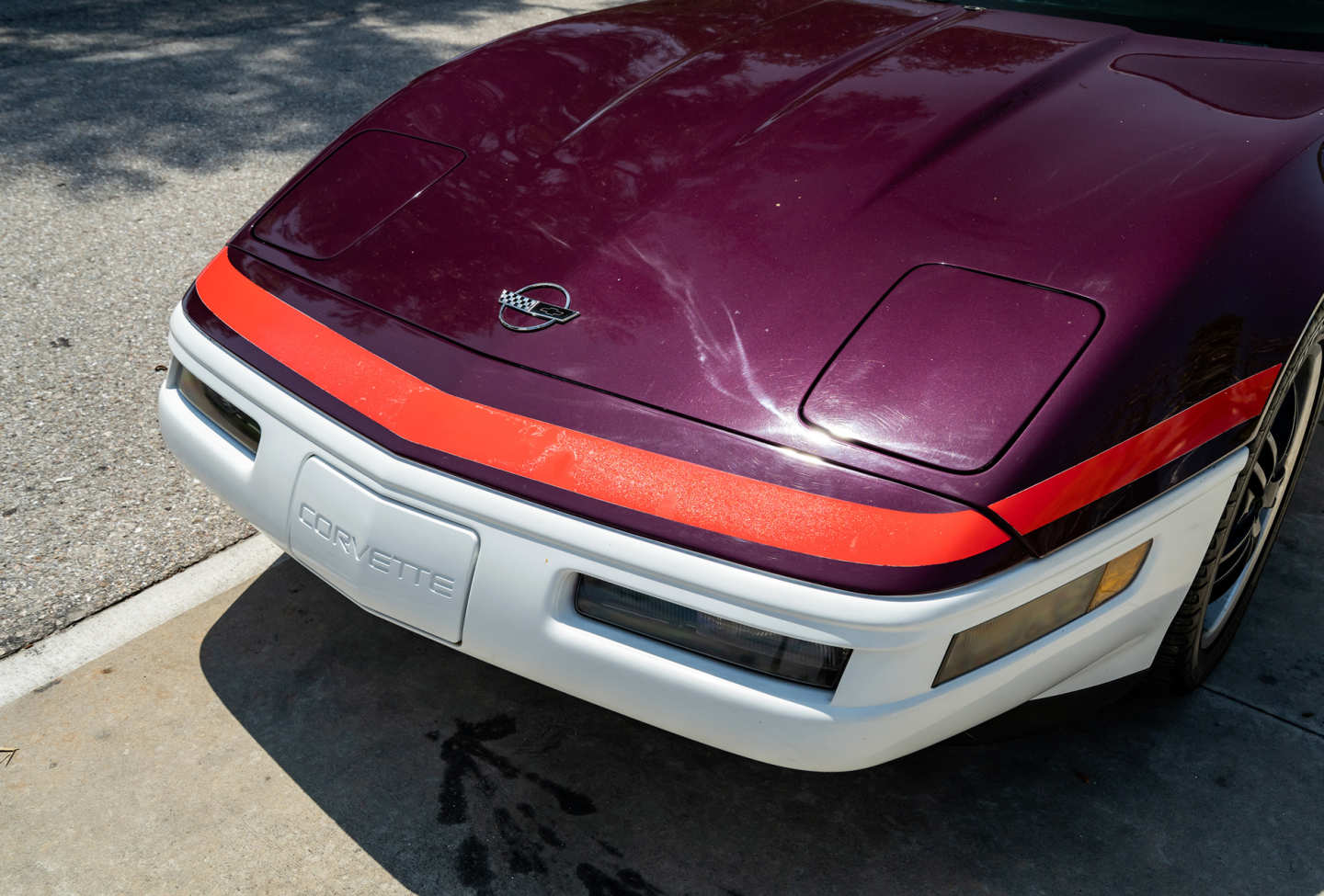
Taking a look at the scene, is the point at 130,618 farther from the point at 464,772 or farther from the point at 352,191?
the point at 352,191

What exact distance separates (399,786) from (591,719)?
36cm

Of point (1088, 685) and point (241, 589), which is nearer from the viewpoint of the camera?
point (1088, 685)

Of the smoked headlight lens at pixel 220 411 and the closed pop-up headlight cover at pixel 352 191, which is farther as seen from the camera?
the closed pop-up headlight cover at pixel 352 191

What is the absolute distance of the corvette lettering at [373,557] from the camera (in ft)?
5.43

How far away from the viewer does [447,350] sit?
1.78 meters

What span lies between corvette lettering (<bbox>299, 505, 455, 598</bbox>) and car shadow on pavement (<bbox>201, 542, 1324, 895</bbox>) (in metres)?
0.48

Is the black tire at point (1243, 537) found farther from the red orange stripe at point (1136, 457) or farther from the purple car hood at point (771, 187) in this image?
the purple car hood at point (771, 187)

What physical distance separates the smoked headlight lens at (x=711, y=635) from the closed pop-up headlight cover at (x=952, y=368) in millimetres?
286

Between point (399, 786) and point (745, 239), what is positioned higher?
point (745, 239)

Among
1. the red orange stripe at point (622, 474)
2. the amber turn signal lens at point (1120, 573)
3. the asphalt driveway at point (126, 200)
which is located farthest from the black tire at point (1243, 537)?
the asphalt driveway at point (126, 200)

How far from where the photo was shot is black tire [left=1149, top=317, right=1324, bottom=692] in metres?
1.87

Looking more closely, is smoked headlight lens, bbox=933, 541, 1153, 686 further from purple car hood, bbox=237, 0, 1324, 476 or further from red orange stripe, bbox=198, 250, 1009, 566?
purple car hood, bbox=237, 0, 1324, 476

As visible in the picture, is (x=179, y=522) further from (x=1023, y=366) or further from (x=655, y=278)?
(x=1023, y=366)

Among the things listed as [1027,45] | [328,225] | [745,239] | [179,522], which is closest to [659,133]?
[745,239]
